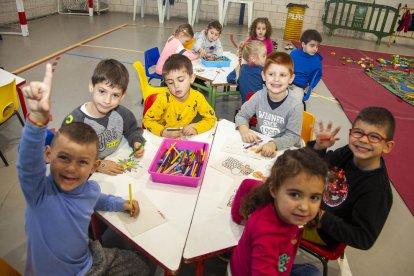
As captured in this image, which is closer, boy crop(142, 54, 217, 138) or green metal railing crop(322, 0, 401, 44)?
Answer: boy crop(142, 54, 217, 138)

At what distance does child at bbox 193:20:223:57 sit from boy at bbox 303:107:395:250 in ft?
10.1

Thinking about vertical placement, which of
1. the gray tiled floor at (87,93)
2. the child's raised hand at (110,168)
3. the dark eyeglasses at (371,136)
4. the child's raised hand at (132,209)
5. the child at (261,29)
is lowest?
the gray tiled floor at (87,93)

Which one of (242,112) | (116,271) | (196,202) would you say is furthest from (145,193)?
(242,112)

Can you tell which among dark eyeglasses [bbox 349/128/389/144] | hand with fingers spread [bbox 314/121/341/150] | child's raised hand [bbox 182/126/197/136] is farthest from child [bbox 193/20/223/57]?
dark eyeglasses [bbox 349/128/389/144]

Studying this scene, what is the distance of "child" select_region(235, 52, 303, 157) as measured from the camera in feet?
7.39

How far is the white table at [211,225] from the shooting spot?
4.21 feet

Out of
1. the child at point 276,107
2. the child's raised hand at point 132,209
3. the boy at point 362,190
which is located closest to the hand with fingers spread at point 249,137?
the child at point 276,107

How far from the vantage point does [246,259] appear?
1215 mm

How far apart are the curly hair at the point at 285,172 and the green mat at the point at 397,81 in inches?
191

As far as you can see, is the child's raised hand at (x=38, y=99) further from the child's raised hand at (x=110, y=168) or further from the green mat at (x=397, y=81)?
the green mat at (x=397, y=81)

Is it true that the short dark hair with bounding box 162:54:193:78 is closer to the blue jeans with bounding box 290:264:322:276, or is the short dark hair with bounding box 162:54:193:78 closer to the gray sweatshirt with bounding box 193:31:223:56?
the blue jeans with bounding box 290:264:322:276

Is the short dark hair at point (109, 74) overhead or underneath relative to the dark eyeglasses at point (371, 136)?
overhead

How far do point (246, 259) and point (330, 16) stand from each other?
33.0ft

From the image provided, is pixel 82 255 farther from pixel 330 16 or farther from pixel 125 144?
pixel 330 16
